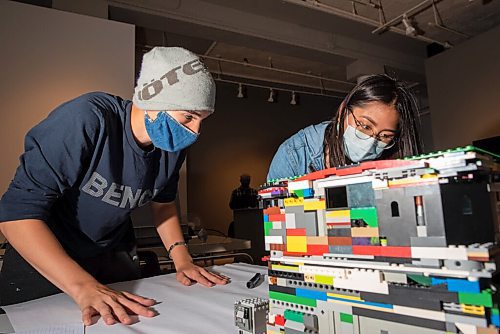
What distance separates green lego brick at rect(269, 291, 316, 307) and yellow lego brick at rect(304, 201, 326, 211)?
0.33ft

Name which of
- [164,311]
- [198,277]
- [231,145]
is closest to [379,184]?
[164,311]

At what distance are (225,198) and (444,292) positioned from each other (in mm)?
4460

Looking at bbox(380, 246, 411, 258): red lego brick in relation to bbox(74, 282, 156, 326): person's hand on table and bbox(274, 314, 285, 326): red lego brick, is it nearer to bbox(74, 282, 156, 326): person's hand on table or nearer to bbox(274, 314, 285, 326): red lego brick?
bbox(274, 314, 285, 326): red lego brick

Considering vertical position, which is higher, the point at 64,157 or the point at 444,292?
the point at 64,157

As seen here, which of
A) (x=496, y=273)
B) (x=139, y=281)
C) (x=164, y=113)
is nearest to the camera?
(x=496, y=273)

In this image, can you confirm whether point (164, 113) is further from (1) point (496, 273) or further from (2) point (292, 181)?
(1) point (496, 273)

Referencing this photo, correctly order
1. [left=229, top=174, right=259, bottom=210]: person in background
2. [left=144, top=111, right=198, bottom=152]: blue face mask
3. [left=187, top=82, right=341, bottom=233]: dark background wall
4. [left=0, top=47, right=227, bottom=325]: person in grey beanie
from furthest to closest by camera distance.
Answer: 1. [left=187, top=82, right=341, bottom=233]: dark background wall
2. [left=229, top=174, right=259, bottom=210]: person in background
3. [left=144, top=111, right=198, bottom=152]: blue face mask
4. [left=0, top=47, right=227, bottom=325]: person in grey beanie

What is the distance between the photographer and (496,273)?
28cm

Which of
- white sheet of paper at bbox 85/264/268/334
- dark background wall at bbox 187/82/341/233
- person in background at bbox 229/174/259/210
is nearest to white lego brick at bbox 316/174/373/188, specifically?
white sheet of paper at bbox 85/264/268/334

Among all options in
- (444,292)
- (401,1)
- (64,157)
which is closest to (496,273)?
(444,292)

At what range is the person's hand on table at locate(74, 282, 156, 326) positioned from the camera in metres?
0.55

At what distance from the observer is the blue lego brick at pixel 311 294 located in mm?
365

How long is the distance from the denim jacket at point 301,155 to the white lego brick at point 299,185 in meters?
0.53

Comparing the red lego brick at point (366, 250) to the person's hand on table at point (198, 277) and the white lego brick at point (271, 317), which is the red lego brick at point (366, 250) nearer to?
the white lego brick at point (271, 317)
